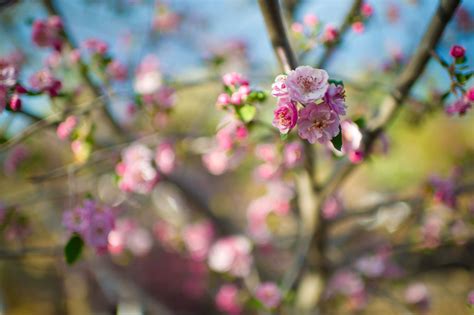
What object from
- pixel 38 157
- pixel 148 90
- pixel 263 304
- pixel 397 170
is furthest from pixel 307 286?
pixel 397 170

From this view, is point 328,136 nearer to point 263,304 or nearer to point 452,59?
point 452,59

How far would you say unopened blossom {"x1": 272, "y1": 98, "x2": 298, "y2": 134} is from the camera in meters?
0.84

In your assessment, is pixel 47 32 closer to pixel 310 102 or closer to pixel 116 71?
pixel 116 71

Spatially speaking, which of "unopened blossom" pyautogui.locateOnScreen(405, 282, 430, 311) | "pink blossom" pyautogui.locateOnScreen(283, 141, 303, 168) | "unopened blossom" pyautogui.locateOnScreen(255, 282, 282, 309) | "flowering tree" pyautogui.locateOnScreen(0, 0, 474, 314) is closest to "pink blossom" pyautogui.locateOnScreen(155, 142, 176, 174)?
"flowering tree" pyautogui.locateOnScreen(0, 0, 474, 314)

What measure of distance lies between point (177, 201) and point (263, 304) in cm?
169

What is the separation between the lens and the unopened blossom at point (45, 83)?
54.6 inches

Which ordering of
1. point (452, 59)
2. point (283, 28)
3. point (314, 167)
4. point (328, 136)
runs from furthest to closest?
1. point (314, 167)
2. point (283, 28)
3. point (452, 59)
4. point (328, 136)

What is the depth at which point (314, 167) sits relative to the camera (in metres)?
1.71

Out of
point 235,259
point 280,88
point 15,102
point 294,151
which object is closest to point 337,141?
point 280,88

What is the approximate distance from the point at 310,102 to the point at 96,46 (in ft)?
4.01

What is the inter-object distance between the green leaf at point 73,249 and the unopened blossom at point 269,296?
36.3 inches

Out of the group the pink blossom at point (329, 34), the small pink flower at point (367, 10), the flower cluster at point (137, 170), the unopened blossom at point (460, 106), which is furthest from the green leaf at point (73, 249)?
the small pink flower at point (367, 10)

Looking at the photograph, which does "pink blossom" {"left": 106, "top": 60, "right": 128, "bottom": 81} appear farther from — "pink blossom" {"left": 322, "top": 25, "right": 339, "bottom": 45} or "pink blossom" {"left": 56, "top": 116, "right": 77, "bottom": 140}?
"pink blossom" {"left": 322, "top": 25, "right": 339, "bottom": 45}

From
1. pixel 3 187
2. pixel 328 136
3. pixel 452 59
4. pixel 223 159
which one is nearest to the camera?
pixel 328 136
